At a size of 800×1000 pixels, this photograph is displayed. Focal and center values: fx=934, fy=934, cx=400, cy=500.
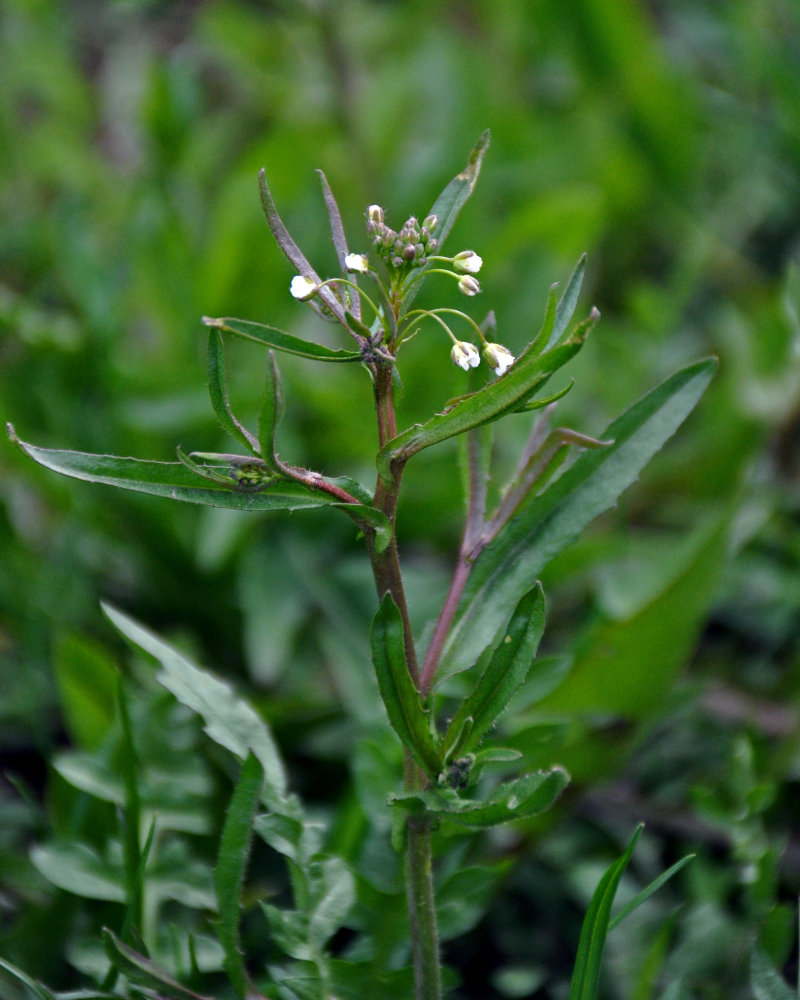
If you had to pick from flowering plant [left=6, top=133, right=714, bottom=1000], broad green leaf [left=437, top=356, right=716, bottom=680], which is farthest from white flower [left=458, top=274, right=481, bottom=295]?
broad green leaf [left=437, top=356, right=716, bottom=680]

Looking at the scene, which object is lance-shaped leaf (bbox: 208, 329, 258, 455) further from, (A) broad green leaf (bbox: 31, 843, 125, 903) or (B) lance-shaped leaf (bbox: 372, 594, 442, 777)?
(A) broad green leaf (bbox: 31, 843, 125, 903)

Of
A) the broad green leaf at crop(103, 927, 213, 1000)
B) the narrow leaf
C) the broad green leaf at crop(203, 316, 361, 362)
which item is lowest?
the broad green leaf at crop(103, 927, 213, 1000)

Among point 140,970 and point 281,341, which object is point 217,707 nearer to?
point 140,970

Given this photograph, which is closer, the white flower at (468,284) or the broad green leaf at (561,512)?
the white flower at (468,284)

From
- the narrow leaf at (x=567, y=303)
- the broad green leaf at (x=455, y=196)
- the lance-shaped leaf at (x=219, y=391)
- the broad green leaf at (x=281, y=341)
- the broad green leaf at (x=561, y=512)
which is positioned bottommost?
the broad green leaf at (x=561, y=512)

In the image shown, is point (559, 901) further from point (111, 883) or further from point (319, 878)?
point (111, 883)

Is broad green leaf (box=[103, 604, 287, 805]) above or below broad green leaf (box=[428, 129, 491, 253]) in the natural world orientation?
below

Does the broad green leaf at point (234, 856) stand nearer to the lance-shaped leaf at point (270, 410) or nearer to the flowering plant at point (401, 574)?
the flowering plant at point (401, 574)

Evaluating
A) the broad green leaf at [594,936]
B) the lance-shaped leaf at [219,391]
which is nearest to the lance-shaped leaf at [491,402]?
the lance-shaped leaf at [219,391]
